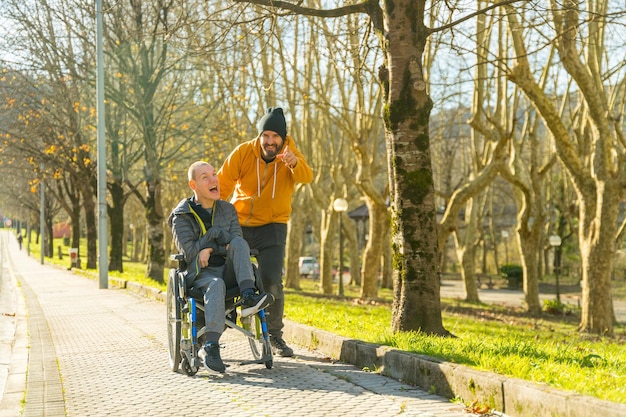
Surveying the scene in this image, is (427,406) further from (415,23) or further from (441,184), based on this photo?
(441,184)

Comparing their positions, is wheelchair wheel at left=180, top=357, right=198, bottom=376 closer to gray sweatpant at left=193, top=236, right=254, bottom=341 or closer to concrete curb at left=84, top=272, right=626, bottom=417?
gray sweatpant at left=193, top=236, right=254, bottom=341

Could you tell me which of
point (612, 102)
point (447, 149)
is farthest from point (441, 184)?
point (612, 102)

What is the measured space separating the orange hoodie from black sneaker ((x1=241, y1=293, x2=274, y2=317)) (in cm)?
121

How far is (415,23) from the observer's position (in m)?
8.58

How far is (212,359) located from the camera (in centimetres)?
605

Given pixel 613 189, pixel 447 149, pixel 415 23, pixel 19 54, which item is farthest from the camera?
pixel 447 149

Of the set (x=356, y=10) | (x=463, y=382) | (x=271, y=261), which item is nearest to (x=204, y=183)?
(x=271, y=261)

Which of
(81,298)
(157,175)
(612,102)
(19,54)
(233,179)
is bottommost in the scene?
(81,298)

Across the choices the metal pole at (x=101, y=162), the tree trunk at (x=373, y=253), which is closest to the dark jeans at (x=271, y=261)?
the metal pole at (x=101, y=162)

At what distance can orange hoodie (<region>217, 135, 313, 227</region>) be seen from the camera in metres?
7.25

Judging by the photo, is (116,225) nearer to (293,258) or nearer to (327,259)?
(293,258)

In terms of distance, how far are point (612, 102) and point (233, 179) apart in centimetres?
1691

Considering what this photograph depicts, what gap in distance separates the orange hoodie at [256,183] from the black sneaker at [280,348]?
1.05 m

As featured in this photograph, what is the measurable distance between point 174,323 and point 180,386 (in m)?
0.86
